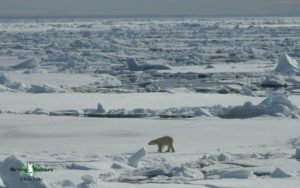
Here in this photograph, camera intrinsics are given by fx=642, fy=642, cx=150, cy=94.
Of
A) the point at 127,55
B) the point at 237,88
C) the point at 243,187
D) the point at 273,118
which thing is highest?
the point at 127,55

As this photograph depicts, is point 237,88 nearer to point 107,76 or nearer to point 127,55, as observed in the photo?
point 107,76

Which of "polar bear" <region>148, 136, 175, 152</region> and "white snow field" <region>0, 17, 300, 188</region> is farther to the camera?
"polar bear" <region>148, 136, 175, 152</region>

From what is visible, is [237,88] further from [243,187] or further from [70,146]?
[243,187]

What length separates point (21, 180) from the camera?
14.2 feet

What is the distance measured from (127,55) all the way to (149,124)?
41.1 feet

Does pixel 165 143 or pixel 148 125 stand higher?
pixel 148 125

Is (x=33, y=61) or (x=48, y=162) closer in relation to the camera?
(x=48, y=162)

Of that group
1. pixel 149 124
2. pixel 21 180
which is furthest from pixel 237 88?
pixel 21 180

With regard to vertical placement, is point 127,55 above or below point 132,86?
above

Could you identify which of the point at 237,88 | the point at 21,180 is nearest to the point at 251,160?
the point at 21,180

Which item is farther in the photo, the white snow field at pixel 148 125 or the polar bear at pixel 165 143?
the polar bear at pixel 165 143

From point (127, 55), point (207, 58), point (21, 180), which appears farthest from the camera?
point (127, 55)

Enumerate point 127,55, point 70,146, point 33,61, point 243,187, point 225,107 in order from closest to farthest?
point 243,187 < point 70,146 < point 225,107 < point 33,61 < point 127,55

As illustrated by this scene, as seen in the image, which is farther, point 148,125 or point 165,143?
point 148,125
